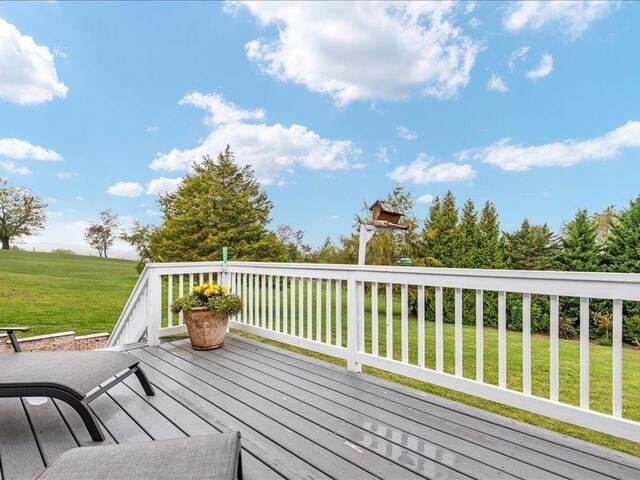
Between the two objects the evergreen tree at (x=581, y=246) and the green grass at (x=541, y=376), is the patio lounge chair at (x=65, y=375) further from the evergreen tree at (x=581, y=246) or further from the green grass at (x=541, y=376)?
the evergreen tree at (x=581, y=246)

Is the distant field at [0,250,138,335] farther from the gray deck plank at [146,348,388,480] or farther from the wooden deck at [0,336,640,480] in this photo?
the gray deck plank at [146,348,388,480]

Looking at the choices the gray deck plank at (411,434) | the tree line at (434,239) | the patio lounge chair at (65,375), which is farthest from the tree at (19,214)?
the gray deck plank at (411,434)

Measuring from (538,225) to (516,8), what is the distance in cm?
610

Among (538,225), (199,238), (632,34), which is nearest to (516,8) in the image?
(632,34)

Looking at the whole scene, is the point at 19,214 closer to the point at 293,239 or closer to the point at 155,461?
the point at 293,239

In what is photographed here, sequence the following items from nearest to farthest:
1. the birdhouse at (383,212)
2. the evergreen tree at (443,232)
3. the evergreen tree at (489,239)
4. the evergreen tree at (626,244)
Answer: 1. the birdhouse at (383,212)
2. the evergreen tree at (626,244)
3. the evergreen tree at (443,232)
4. the evergreen tree at (489,239)

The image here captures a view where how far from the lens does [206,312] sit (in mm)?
3912

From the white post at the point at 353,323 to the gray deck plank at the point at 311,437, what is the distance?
3.09 ft

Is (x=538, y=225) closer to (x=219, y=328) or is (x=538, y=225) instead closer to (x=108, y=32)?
(x=219, y=328)

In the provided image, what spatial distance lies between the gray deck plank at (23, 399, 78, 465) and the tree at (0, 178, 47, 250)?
23.1 m

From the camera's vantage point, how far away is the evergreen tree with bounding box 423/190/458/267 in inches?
401

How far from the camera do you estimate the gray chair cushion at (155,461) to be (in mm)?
1184

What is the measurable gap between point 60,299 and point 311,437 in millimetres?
10953

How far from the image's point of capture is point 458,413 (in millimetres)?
2426
